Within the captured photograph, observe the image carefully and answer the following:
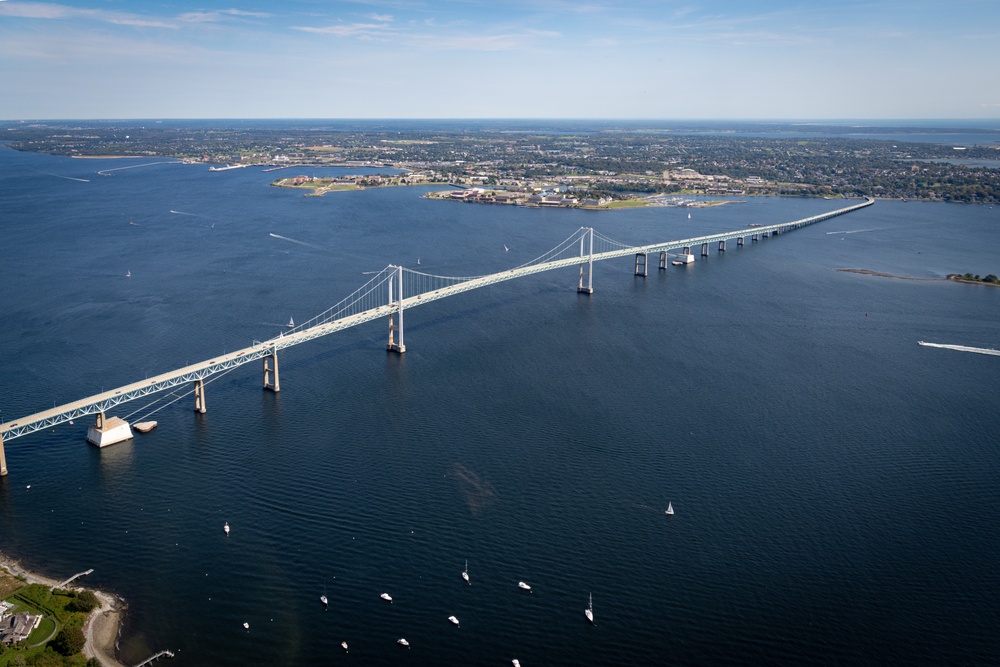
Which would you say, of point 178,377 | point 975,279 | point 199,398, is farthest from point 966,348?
point 178,377

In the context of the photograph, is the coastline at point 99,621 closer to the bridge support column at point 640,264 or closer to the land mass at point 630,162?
the bridge support column at point 640,264

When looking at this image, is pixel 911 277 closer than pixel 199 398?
No

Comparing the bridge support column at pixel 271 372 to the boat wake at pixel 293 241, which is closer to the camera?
the bridge support column at pixel 271 372

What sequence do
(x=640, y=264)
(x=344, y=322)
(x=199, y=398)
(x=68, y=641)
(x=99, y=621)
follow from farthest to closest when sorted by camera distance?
1. (x=640, y=264)
2. (x=344, y=322)
3. (x=199, y=398)
4. (x=99, y=621)
5. (x=68, y=641)

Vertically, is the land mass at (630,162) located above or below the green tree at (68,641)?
above

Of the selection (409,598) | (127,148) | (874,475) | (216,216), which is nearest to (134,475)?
(409,598)

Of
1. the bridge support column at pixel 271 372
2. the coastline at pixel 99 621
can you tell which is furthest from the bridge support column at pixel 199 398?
the coastline at pixel 99 621

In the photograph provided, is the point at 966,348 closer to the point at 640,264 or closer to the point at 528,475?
the point at 640,264

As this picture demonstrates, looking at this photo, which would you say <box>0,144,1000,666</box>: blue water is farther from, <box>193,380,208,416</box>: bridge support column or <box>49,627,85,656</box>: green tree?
<box>49,627,85,656</box>: green tree

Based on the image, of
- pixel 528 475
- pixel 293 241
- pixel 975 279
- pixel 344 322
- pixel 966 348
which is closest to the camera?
pixel 528 475
